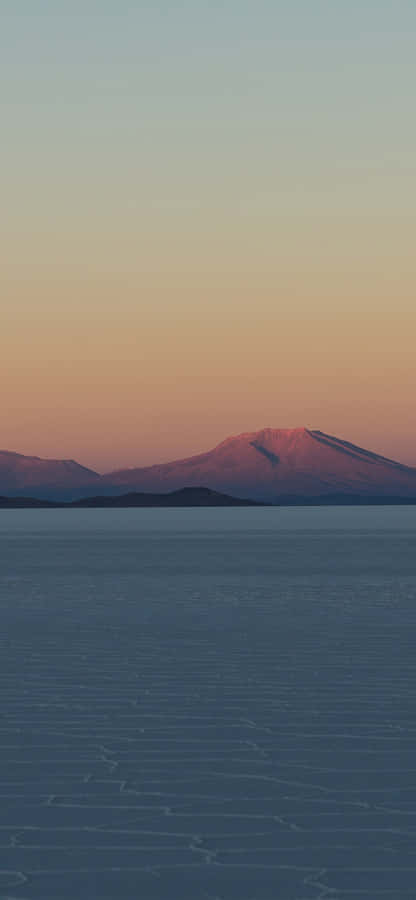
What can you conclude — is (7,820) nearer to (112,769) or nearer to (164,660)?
(112,769)

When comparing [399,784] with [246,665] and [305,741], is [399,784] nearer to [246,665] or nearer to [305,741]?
[305,741]

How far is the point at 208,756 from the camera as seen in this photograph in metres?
15.9

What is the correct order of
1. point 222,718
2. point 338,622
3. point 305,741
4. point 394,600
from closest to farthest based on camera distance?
point 305,741 → point 222,718 → point 338,622 → point 394,600

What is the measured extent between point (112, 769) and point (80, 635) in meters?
16.4

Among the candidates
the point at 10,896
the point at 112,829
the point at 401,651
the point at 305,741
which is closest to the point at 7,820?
the point at 112,829

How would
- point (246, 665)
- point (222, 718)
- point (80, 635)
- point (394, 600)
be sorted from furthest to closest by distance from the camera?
1. point (394, 600)
2. point (80, 635)
3. point (246, 665)
4. point (222, 718)

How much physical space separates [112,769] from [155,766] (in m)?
0.54

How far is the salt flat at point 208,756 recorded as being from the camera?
1090 centimetres

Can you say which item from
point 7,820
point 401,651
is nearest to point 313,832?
point 7,820

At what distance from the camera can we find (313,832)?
1209 centimetres

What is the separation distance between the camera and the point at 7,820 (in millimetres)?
12570

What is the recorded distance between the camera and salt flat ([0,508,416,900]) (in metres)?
10.9

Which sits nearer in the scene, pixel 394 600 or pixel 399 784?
pixel 399 784

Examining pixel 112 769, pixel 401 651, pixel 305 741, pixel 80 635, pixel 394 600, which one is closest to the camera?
pixel 112 769
